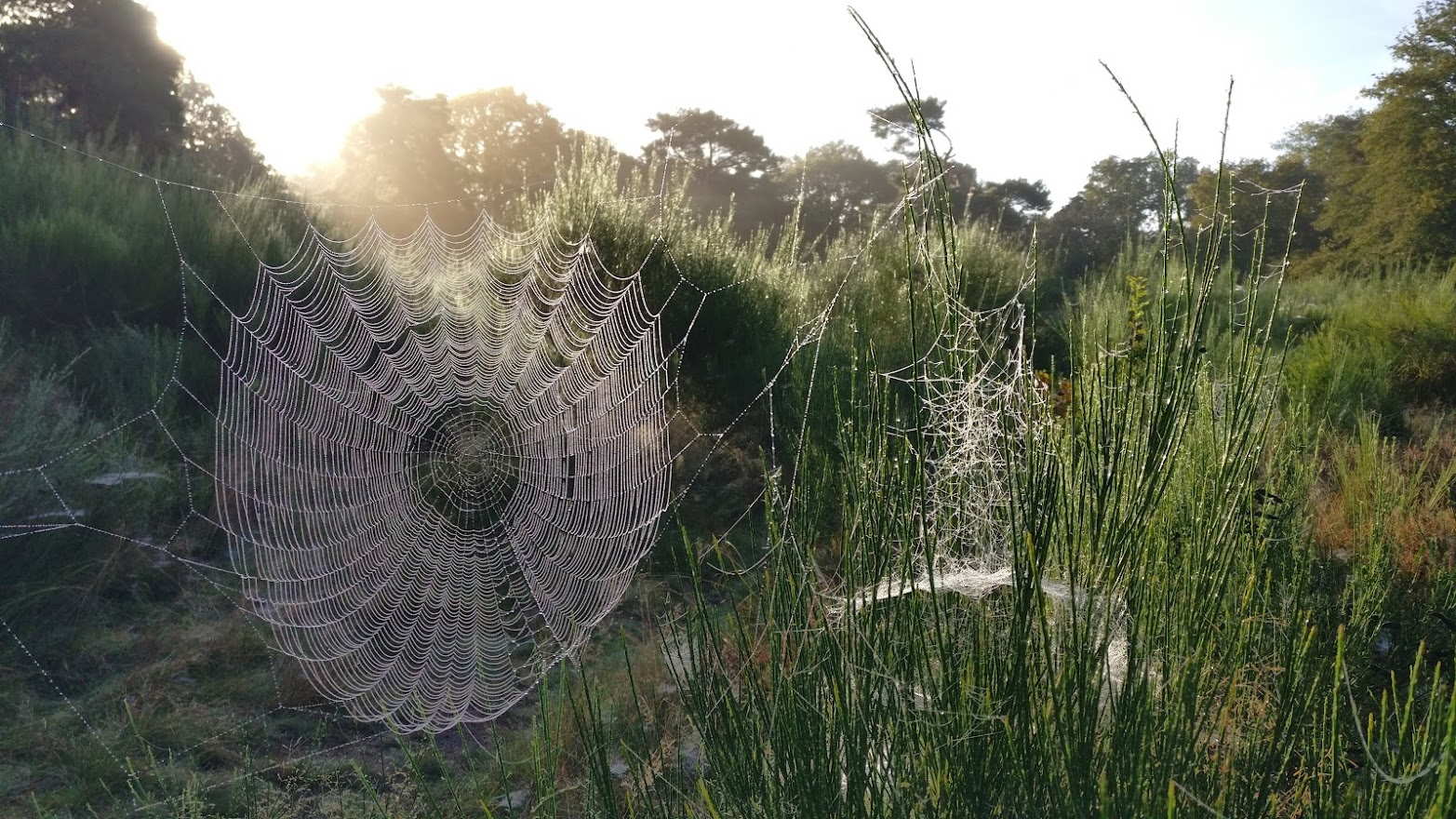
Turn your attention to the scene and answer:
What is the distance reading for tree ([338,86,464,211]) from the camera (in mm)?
17406

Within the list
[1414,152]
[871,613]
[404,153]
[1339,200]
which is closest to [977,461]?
[871,613]

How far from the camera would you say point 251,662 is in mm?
4602

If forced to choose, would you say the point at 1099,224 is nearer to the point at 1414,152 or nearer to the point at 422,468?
the point at 1414,152

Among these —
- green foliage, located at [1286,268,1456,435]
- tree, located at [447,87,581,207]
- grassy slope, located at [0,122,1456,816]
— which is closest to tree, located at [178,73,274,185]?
tree, located at [447,87,581,207]

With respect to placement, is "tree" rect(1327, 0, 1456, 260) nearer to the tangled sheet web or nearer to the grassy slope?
the grassy slope

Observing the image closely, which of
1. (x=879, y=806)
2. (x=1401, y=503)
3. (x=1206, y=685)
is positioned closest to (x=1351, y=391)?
(x=1401, y=503)

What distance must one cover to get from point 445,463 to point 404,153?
15487 millimetres

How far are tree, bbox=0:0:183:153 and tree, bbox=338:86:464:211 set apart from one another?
3169mm

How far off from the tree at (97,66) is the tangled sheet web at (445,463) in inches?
309

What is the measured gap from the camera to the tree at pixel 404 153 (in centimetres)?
1741

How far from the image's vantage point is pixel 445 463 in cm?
583

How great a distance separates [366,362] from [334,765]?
3.18 m

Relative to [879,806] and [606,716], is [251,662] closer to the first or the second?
[606,716]

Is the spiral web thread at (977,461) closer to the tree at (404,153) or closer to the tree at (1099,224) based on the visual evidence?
the tree at (1099,224)
